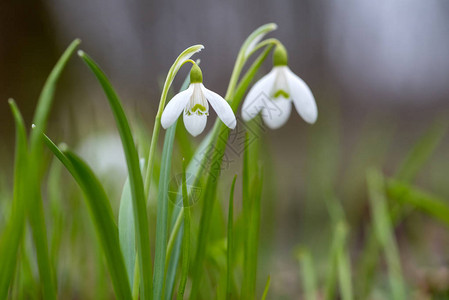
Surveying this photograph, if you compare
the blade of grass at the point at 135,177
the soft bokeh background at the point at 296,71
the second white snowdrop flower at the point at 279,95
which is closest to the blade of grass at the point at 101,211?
the blade of grass at the point at 135,177

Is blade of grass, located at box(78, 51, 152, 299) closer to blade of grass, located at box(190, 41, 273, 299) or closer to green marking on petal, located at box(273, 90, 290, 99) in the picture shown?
blade of grass, located at box(190, 41, 273, 299)

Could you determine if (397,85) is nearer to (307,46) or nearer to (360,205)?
(307,46)

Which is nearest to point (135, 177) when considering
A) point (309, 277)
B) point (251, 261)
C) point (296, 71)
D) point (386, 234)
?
point (251, 261)

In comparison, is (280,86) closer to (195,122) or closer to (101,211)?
(195,122)

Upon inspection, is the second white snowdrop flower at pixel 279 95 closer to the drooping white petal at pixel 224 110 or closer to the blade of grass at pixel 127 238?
the drooping white petal at pixel 224 110

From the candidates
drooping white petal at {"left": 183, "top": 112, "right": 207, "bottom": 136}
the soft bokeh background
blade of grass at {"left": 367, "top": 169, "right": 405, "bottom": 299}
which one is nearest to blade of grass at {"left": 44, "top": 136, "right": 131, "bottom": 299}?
drooping white petal at {"left": 183, "top": 112, "right": 207, "bottom": 136}

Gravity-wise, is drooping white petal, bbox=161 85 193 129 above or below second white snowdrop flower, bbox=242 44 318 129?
below
